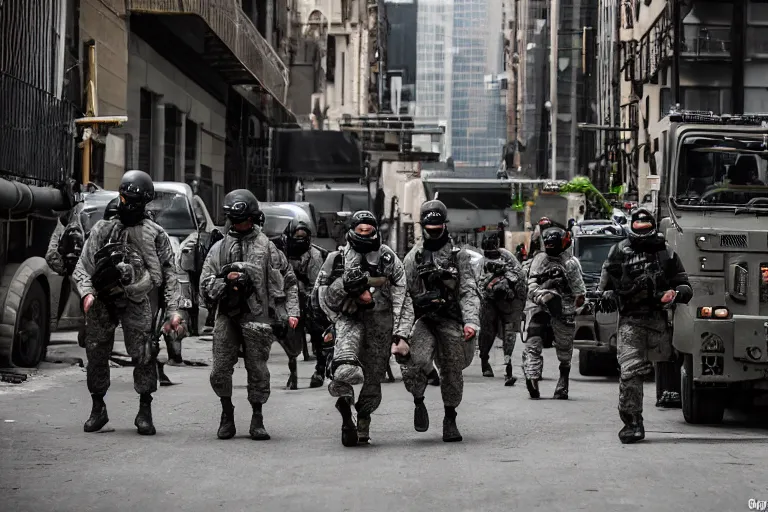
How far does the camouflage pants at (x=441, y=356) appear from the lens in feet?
34.7

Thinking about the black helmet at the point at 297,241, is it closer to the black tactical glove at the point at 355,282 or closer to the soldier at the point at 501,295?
the soldier at the point at 501,295

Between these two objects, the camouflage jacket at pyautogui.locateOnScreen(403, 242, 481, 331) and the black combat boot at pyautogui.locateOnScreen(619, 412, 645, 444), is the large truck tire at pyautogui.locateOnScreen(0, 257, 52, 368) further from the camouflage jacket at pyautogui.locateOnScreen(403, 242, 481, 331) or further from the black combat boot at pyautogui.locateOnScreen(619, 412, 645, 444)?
the black combat boot at pyautogui.locateOnScreen(619, 412, 645, 444)

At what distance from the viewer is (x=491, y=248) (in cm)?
1750

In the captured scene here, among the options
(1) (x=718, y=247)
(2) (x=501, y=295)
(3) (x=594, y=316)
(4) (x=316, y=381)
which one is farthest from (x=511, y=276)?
(1) (x=718, y=247)

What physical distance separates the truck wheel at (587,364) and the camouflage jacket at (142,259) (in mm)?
8114

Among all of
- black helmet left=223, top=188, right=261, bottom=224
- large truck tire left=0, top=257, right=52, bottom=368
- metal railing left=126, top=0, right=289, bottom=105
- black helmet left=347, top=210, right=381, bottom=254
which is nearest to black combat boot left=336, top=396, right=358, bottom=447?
black helmet left=347, top=210, right=381, bottom=254

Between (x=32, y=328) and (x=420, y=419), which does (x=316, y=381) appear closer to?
(x=32, y=328)

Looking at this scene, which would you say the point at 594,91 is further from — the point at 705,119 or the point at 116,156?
the point at 705,119

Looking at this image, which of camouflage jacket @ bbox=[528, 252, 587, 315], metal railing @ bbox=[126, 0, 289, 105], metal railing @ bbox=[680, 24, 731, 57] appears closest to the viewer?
camouflage jacket @ bbox=[528, 252, 587, 315]

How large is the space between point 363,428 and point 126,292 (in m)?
2.06

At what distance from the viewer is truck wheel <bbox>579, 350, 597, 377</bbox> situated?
17688 mm

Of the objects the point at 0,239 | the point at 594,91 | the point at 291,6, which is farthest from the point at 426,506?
the point at 594,91

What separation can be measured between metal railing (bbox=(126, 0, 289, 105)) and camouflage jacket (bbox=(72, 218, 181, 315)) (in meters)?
16.2

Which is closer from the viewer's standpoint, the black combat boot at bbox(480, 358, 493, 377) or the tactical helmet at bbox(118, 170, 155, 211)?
the tactical helmet at bbox(118, 170, 155, 211)
